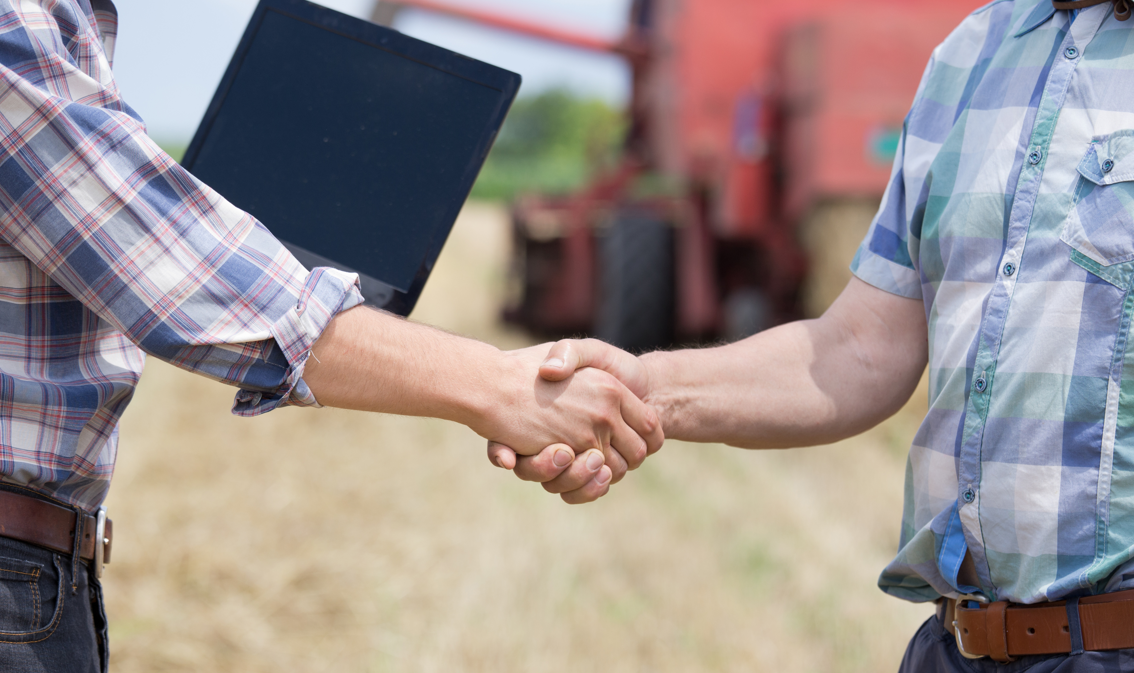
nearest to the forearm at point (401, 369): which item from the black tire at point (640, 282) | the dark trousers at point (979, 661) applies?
the dark trousers at point (979, 661)

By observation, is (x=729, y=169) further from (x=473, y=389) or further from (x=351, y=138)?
(x=473, y=389)

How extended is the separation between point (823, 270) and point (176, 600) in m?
4.01

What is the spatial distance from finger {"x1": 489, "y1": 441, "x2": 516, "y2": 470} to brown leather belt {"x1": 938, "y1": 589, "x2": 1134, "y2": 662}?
819 millimetres

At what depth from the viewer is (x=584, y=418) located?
6.42 feet

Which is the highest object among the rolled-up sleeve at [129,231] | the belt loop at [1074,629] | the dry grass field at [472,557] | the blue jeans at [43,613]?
the rolled-up sleeve at [129,231]

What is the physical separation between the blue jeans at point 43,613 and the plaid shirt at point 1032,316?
4.14 ft

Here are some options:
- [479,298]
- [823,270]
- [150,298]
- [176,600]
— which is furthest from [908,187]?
[479,298]

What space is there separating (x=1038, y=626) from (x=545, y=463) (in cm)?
90

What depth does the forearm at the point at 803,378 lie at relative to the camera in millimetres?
1764

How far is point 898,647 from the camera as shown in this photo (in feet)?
9.84

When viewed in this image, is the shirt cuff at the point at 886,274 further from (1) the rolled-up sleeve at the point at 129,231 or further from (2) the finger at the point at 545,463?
(1) the rolled-up sleeve at the point at 129,231

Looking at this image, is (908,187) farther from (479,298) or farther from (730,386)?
(479,298)

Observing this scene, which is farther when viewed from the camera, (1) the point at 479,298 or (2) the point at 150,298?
(1) the point at 479,298

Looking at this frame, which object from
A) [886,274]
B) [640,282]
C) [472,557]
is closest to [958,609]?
[886,274]
